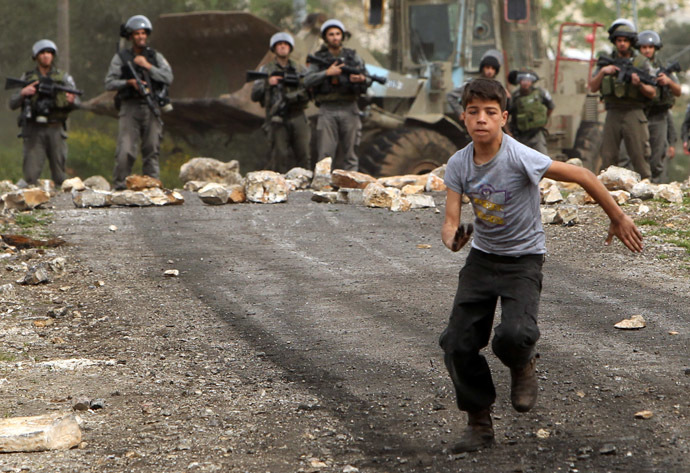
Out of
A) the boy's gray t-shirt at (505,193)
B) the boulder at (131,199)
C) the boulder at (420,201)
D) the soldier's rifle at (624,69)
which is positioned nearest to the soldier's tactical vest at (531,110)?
the soldier's rifle at (624,69)

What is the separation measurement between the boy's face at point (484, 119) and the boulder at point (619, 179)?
6939 mm

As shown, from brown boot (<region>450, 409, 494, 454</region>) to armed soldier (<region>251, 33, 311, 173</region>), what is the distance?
28.7ft

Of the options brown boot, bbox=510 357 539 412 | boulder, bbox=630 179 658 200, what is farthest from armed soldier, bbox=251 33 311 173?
brown boot, bbox=510 357 539 412

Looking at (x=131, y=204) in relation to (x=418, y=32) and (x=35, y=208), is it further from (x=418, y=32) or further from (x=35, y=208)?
(x=418, y=32)

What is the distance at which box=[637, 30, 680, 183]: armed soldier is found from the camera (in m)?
11.0

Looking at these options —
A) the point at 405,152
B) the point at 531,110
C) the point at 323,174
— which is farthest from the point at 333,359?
the point at 405,152

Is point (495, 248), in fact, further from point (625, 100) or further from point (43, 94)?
point (43, 94)

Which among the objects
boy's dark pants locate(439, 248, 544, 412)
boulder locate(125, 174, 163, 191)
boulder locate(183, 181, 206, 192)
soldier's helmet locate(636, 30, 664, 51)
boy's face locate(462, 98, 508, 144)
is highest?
soldier's helmet locate(636, 30, 664, 51)

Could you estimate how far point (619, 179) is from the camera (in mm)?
10078

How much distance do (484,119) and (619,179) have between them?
23.1ft

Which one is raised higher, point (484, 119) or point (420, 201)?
point (484, 119)

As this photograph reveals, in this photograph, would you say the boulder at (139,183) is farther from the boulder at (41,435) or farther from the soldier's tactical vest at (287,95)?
the boulder at (41,435)

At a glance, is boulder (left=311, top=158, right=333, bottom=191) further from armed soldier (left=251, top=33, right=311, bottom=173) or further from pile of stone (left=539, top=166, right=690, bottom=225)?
pile of stone (left=539, top=166, right=690, bottom=225)

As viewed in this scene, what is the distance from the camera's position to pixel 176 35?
1667 centimetres
